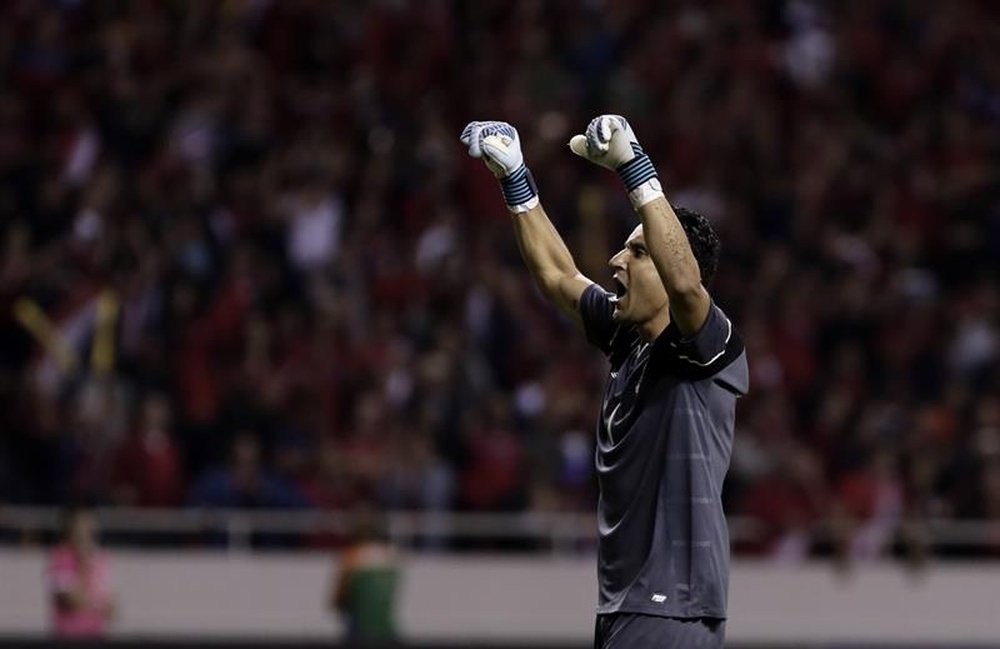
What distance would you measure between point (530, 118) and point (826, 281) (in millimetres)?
2514

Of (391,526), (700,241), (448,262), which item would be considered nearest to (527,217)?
(700,241)

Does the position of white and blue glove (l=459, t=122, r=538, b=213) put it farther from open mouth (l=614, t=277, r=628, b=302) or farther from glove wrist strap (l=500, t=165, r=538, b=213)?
open mouth (l=614, t=277, r=628, b=302)

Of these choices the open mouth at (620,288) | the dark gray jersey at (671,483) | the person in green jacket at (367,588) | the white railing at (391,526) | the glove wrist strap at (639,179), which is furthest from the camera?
the white railing at (391,526)

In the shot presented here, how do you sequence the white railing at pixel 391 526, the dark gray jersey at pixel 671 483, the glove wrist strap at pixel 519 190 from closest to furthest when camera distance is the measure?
the dark gray jersey at pixel 671 483 → the glove wrist strap at pixel 519 190 → the white railing at pixel 391 526

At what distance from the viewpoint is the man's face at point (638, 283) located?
616 centimetres

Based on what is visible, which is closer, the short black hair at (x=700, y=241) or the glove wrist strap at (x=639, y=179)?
the glove wrist strap at (x=639, y=179)

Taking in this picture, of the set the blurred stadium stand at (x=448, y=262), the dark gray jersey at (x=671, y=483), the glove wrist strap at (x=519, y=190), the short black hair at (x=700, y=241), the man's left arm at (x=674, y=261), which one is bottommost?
the dark gray jersey at (x=671, y=483)

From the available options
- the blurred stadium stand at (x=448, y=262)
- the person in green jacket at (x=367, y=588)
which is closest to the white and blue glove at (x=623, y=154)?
the person in green jacket at (x=367, y=588)

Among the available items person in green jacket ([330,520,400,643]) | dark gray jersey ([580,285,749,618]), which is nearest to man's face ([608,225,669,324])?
dark gray jersey ([580,285,749,618])

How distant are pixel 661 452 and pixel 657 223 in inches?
26.1

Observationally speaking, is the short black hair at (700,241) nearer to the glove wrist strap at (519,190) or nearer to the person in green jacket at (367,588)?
the glove wrist strap at (519,190)

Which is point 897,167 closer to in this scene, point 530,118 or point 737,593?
point 530,118

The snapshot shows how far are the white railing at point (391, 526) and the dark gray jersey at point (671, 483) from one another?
739 centimetres

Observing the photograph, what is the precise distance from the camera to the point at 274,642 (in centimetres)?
1241
